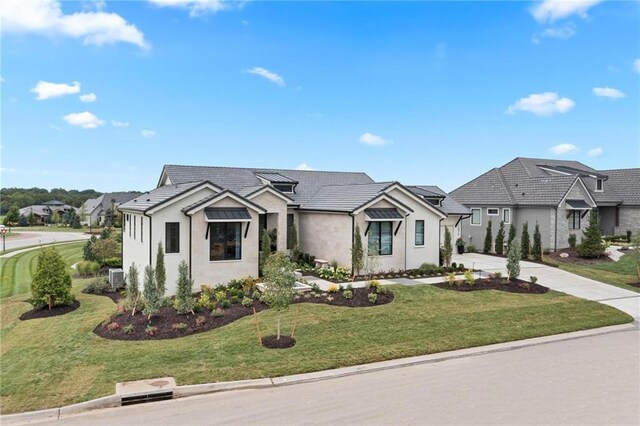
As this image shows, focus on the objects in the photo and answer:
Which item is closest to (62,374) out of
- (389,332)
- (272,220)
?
(389,332)

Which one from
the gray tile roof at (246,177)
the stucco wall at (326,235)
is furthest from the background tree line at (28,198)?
the stucco wall at (326,235)

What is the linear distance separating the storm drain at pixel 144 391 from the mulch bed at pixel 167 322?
315 cm

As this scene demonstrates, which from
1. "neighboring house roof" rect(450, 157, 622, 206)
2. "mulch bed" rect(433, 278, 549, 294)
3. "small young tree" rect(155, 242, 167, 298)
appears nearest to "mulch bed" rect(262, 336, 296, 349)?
"small young tree" rect(155, 242, 167, 298)

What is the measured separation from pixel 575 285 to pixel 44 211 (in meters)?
103

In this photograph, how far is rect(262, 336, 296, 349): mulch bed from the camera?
38.0ft

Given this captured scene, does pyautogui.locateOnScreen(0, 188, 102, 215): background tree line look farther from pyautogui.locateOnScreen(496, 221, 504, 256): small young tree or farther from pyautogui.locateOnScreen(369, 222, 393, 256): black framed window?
pyautogui.locateOnScreen(369, 222, 393, 256): black framed window

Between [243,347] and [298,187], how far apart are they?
17.5 metres

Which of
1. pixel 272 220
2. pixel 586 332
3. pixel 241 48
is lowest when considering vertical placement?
pixel 586 332

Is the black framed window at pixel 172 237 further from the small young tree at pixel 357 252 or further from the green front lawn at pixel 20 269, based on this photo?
the green front lawn at pixel 20 269

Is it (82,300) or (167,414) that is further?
(82,300)

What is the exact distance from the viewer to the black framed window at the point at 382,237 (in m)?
22.1

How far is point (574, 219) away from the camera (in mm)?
31891

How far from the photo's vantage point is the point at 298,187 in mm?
28250

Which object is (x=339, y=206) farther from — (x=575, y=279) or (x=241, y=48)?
(x=575, y=279)
